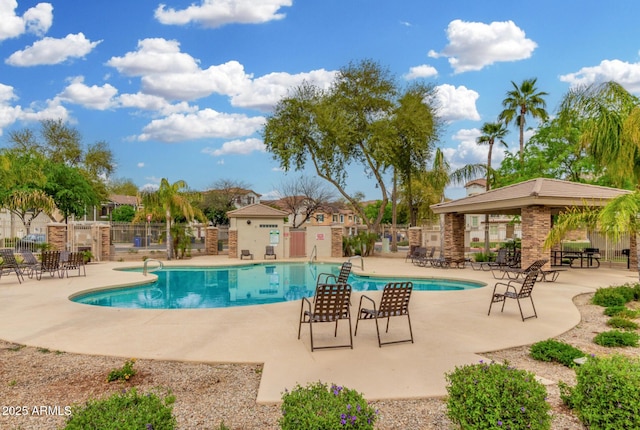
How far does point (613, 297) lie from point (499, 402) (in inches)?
317

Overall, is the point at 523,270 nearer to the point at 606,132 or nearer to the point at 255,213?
the point at 606,132

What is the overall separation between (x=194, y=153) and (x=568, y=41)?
23.6 meters

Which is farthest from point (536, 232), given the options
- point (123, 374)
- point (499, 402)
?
point (123, 374)

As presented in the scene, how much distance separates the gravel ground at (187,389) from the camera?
3.70 metres

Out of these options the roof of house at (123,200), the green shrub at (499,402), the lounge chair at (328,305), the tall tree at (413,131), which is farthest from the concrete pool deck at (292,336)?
A: the roof of house at (123,200)

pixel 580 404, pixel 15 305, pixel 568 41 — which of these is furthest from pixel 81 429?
pixel 568 41

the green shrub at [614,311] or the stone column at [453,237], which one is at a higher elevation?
the stone column at [453,237]

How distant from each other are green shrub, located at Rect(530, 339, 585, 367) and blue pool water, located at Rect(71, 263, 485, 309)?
7555 millimetres

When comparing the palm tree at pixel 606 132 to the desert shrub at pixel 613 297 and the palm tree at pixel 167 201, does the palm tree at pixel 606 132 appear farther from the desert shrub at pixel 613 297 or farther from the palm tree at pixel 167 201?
the palm tree at pixel 167 201

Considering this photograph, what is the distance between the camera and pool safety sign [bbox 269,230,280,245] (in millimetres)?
23844

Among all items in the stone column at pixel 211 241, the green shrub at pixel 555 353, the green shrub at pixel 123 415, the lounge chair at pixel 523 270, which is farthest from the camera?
the stone column at pixel 211 241

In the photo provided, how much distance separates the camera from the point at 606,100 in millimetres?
11227

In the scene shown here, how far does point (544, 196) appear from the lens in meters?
13.6

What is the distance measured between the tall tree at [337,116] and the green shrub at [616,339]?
19.5 m
